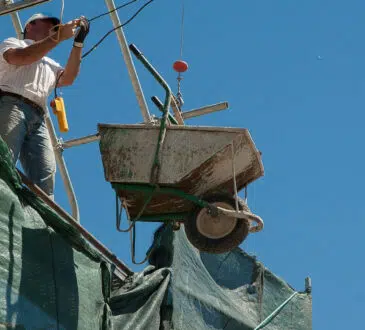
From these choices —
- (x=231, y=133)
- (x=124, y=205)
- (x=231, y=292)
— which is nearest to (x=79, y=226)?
(x=124, y=205)

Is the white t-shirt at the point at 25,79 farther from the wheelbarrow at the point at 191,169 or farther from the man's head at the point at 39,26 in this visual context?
the wheelbarrow at the point at 191,169

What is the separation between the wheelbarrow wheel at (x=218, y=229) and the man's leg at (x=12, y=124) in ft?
4.27

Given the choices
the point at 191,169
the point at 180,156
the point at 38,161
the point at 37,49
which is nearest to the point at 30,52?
the point at 37,49

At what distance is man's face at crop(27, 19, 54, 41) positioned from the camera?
8.16 metres

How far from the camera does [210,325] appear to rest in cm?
852

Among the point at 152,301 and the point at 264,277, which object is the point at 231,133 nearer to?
the point at 152,301

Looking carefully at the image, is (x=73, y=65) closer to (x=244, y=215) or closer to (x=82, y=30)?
(x=82, y=30)

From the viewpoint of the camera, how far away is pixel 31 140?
25.8 ft

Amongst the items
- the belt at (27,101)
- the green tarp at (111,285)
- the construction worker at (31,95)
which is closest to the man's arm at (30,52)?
the construction worker at (31,95)

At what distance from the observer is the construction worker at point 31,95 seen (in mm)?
7660

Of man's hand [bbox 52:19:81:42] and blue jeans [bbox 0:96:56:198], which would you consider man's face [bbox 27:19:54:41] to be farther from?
blue jeans [bbox 0:96:56:198]

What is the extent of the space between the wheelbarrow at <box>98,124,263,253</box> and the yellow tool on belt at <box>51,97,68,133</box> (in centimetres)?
27

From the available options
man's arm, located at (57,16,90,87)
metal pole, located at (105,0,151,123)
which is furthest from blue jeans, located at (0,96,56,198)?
metal pole, located at (105,0,151,123)

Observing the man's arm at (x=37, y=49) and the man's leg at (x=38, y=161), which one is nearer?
the man's arm at (x=37, y=49)
